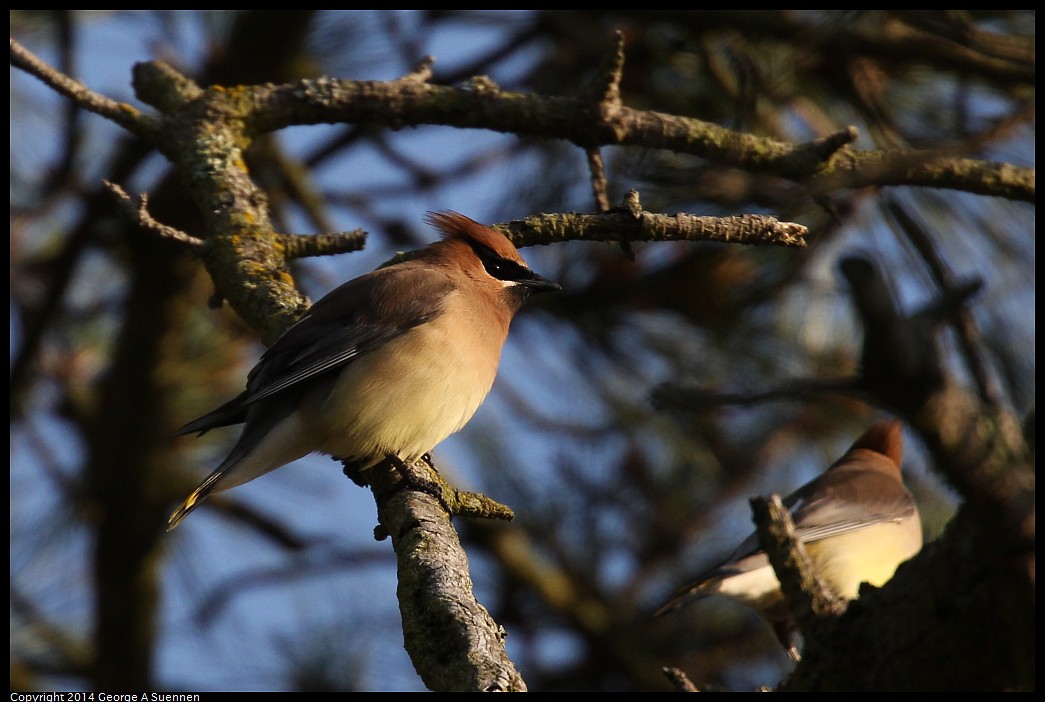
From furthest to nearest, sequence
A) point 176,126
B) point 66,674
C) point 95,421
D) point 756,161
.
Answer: point 66,674
point 95,421
point 176,126
point 756,161

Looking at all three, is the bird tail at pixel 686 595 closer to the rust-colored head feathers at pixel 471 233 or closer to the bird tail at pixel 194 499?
the rust-colored head feathers at pixel 471 233

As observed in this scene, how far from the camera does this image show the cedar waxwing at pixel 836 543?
4.79 metres

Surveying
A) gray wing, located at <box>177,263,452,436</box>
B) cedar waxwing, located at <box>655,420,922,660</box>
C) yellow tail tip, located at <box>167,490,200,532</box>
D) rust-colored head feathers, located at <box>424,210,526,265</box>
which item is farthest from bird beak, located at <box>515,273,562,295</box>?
yellow tail tip, located at <box>167,490,200,532</box>

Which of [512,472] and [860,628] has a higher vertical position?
[512,472]

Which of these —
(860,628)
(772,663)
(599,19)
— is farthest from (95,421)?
(860,628)

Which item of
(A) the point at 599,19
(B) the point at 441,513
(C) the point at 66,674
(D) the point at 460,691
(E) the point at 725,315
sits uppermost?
(A) the point at 599,19

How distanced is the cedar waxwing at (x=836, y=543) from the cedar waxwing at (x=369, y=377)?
151 cm

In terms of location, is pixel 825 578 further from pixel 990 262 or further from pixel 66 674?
pixel 66 674

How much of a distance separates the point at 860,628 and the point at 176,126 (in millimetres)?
3245

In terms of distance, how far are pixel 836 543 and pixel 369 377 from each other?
2.63 metres

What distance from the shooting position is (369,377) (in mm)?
3734

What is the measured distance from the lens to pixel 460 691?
211 centimetres

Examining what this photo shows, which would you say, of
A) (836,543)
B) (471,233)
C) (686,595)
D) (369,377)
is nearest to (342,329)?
(369,377)

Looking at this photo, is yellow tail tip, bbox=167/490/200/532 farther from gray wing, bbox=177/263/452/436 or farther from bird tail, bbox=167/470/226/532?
gray wing, bbox=177/263/452/436
